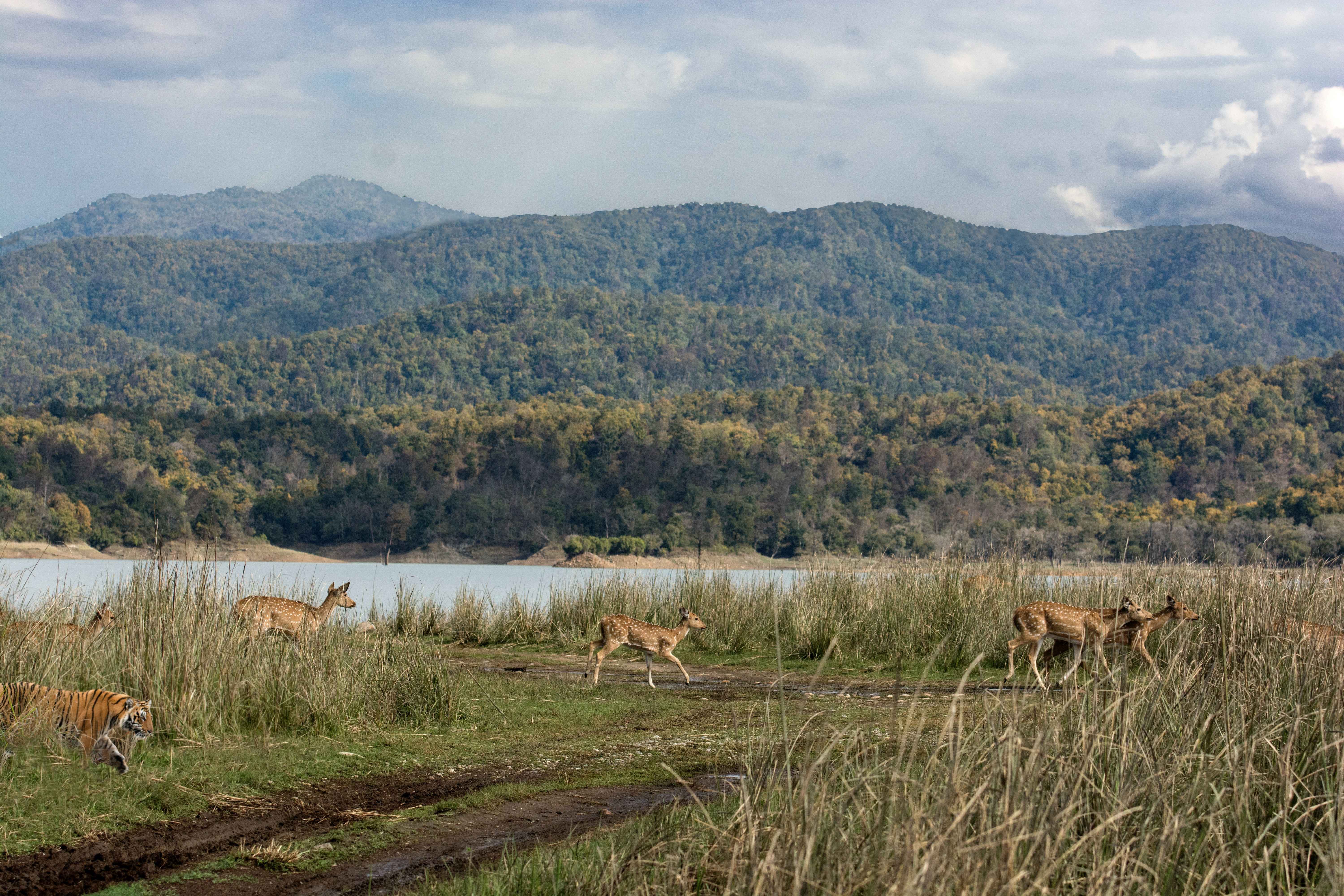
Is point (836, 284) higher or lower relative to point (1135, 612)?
higher

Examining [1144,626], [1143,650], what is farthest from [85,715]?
[1144,626]

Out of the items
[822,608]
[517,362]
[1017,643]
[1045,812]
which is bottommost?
[822,608]

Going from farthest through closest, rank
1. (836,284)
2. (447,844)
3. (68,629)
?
(836,284) → (68,629) → (447,844)

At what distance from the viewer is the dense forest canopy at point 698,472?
56.2 m

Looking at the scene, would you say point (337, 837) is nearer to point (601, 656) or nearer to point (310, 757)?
point (310, 757)

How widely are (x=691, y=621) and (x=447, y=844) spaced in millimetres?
6929

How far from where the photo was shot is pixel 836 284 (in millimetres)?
175625

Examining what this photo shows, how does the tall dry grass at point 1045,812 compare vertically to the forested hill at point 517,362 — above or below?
below

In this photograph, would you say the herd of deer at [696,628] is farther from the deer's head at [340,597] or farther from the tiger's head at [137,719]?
the tiger's head at [137,719]

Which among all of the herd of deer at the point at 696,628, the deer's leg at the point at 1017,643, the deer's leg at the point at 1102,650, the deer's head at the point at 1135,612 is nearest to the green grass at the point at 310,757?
the herd of deer at the point at 696,628

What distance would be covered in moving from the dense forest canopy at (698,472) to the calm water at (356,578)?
492cm

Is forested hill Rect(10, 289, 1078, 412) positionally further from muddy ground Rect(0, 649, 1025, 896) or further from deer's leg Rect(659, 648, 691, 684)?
muddy ground Rect(0, 649, 1025, 896)

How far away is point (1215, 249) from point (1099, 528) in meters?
140

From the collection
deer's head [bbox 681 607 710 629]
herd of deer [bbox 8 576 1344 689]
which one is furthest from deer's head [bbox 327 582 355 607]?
deer's head [bbox 681 607 710 629]
